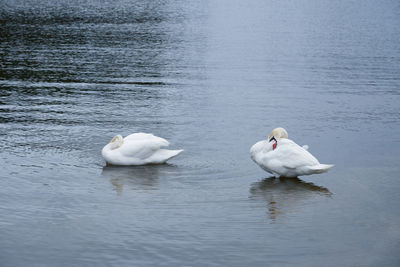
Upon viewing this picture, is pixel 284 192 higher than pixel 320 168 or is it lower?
lower

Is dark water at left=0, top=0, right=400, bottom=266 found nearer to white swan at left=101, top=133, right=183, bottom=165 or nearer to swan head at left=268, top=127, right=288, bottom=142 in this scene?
white swan at left=101, top=133, right=183, bottom=165

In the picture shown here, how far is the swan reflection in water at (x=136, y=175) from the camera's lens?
13.6 meters

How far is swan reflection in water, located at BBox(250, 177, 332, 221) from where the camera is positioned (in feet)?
41.3

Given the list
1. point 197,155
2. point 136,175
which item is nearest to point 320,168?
point 197,155

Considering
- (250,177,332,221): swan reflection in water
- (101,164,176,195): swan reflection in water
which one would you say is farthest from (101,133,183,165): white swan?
(250,177,332,221): swan reflection in water

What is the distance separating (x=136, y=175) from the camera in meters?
14.3

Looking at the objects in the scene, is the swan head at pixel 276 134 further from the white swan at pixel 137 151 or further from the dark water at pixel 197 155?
the white swan at pixel 137 151

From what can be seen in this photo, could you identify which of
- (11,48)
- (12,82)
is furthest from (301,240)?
(11,48)

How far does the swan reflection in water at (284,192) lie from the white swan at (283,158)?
215 millimetres

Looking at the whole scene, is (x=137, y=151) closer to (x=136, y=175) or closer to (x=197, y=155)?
(x=136, y=175)

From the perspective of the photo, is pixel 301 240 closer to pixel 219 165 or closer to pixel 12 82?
pixel 219 165

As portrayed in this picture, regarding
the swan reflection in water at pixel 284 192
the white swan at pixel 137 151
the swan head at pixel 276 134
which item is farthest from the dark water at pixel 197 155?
the swan head at pixel 276 134

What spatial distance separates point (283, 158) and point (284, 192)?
2.57ft

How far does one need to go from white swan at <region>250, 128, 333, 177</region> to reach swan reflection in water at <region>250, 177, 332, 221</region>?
0.22 meters
